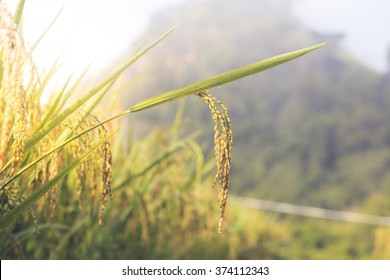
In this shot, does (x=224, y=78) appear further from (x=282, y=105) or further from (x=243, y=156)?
(x=282, y=105)

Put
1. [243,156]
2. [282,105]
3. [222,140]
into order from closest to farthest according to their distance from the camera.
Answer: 1. [222,140]
2. [243,156]
3. [282,105]

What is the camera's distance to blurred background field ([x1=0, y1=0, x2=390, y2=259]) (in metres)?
2.06

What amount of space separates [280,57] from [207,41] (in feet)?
200

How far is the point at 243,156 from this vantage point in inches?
1508

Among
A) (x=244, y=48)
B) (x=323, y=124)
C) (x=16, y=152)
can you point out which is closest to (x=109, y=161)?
(x=16, y=152)

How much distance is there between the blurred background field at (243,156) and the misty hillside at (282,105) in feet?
0.45

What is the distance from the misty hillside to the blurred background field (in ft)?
0.45

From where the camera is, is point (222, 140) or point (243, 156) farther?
point (243, 156)

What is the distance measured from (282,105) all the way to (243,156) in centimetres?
1213

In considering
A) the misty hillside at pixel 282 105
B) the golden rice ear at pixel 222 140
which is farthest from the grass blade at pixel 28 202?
the misty hillside at pixel 282 105

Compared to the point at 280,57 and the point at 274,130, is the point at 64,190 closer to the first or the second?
the point at 280,57

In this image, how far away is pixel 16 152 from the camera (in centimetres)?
68

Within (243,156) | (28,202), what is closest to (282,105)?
(243,156)

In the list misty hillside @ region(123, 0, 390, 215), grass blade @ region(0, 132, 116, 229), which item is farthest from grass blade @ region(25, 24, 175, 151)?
misty hillside @ region(123, 0, 390, 215)
